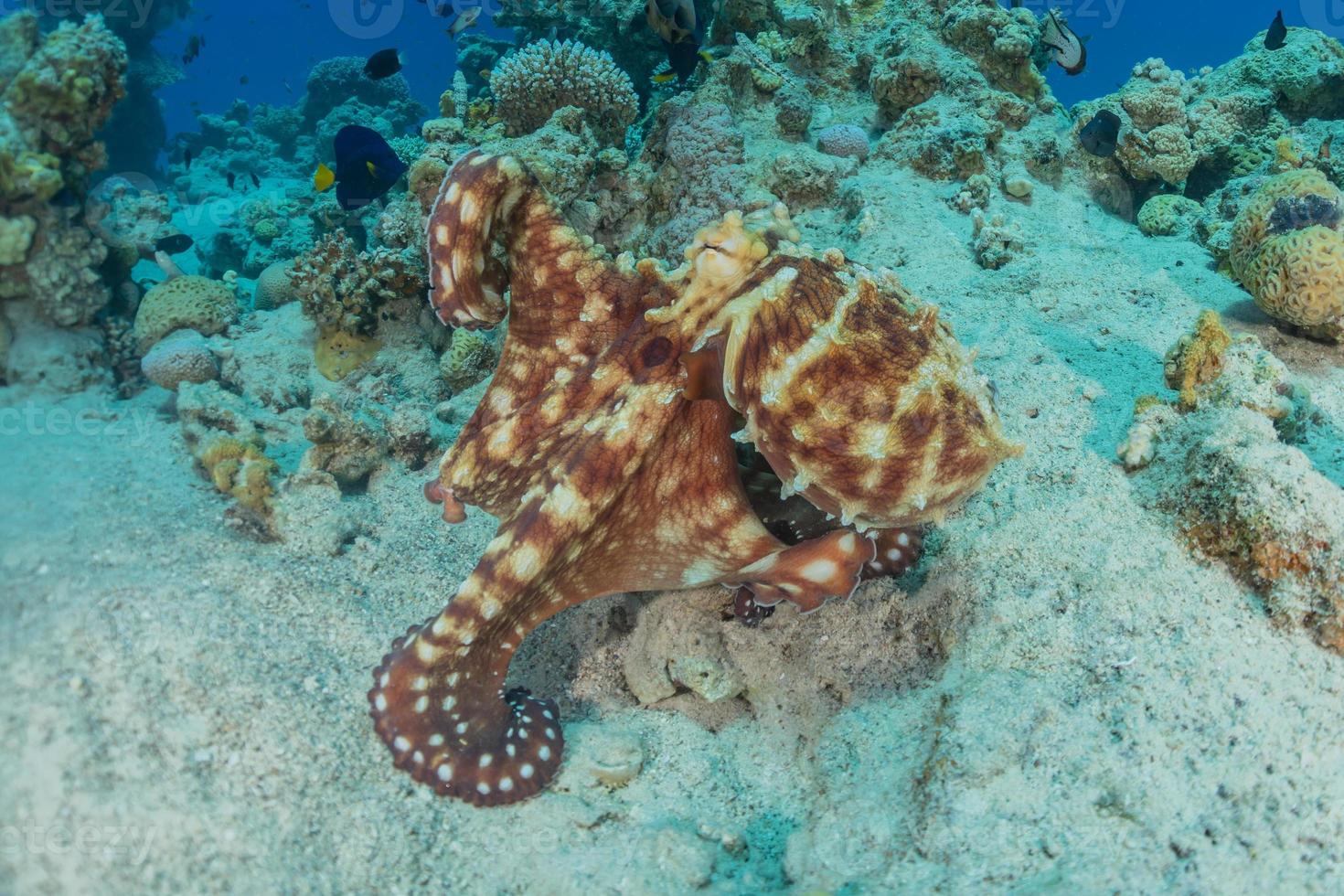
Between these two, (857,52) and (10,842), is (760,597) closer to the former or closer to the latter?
(10,842)

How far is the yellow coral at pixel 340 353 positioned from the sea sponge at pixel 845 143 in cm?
521

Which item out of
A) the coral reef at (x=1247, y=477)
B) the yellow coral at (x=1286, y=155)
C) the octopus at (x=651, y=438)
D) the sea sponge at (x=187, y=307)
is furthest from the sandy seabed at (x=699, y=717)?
the yellow coral at (x=1286, y=155)

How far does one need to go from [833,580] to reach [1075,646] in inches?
35.4

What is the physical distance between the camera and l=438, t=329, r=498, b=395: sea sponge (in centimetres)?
619

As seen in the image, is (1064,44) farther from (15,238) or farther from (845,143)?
(15,238)

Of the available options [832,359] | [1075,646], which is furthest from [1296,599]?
[832,359]

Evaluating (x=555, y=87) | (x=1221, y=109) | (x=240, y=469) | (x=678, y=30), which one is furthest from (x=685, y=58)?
(x=240, y=469)

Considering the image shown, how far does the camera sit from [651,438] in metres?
2.75

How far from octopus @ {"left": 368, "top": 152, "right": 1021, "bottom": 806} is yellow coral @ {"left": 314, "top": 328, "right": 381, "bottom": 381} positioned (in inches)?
174

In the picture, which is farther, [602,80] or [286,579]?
[602,80]

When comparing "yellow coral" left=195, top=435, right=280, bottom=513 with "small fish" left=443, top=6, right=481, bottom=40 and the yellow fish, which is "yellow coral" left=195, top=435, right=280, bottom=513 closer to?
the yellow fish

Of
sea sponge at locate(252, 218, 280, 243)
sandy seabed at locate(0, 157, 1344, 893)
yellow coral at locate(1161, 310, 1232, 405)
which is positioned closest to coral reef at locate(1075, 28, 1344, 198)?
yellow coral at locate(1161, 310, 1232, 405)

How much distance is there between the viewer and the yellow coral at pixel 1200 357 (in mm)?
3590

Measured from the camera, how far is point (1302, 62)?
895cm
